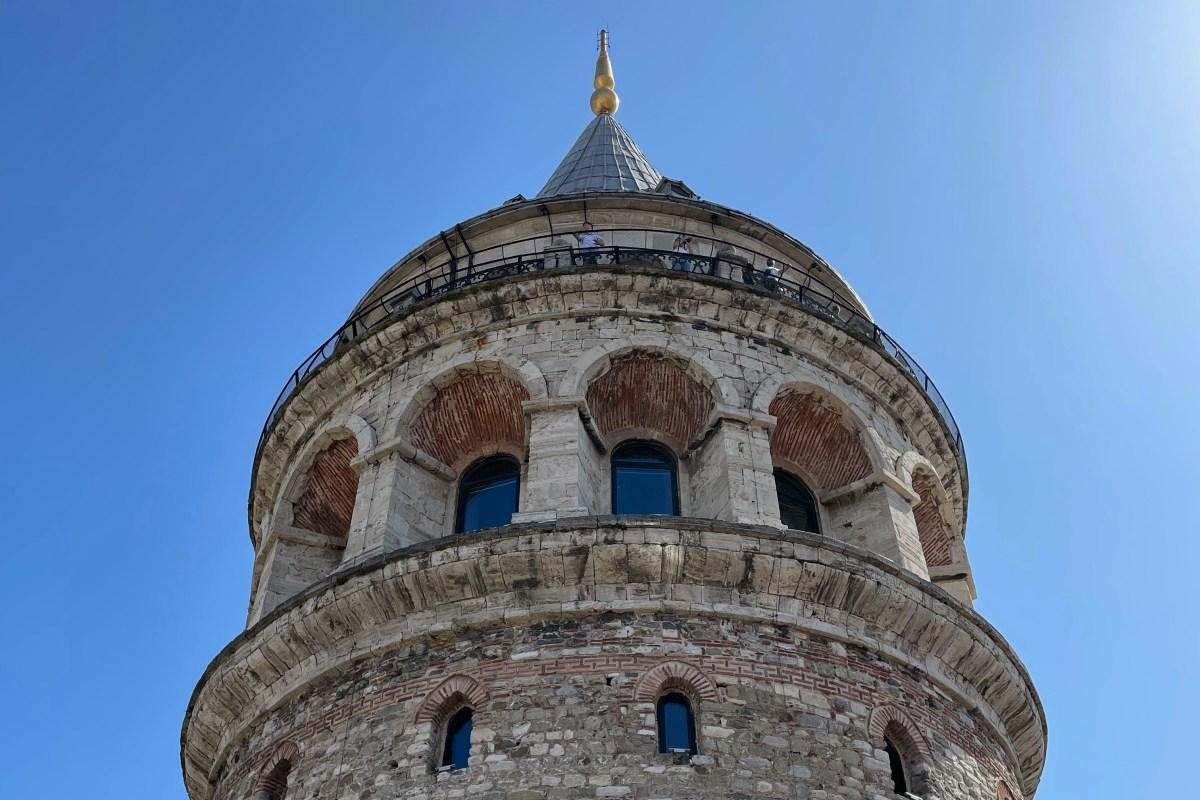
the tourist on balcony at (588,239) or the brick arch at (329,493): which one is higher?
the tourist on balcony at (588,239)

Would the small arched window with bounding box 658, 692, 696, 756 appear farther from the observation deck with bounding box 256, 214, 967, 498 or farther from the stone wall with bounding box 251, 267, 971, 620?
the observation deck with bounding box 256, 214, 967, 498

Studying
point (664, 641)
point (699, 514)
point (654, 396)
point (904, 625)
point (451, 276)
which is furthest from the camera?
point (451, 276)

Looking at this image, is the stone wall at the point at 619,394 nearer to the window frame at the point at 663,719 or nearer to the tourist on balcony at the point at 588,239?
the tourist on balcony at the point at 588,239

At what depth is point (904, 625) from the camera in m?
13.6

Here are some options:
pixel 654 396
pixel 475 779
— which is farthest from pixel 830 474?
pixel 475 779

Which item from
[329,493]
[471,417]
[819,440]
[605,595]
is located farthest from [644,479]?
[329,493]

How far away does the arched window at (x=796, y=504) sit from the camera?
16266 millimetres

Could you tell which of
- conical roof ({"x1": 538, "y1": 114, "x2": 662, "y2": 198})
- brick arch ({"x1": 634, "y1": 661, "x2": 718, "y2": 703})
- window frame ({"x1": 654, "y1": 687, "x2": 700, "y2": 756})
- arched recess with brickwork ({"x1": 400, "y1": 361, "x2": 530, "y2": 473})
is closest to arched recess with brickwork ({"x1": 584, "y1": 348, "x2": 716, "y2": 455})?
arched recess with brickwork ({"x1": 400, "y1": 361, "x2": 530, "y2": 473})

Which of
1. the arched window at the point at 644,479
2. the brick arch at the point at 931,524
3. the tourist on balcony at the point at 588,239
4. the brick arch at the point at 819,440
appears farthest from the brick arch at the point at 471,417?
the brick arch at the point at 931,524

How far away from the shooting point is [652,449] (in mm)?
16297

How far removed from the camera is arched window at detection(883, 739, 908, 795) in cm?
1235

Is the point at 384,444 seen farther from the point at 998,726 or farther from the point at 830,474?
the point at 998,726

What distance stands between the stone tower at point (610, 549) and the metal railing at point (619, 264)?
0.08 meters

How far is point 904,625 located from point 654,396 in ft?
13.8
